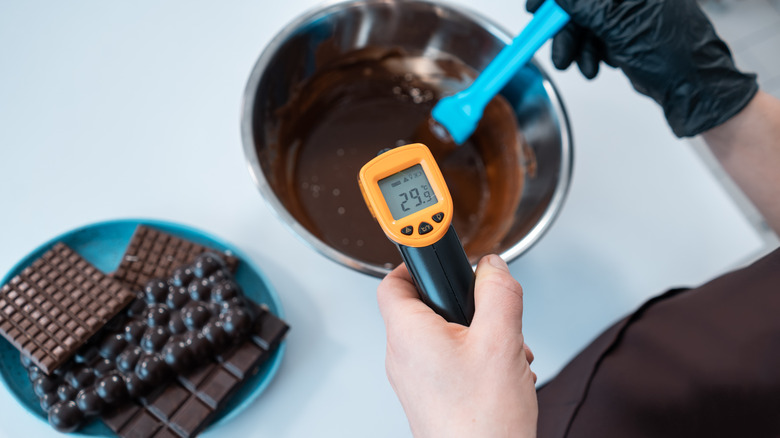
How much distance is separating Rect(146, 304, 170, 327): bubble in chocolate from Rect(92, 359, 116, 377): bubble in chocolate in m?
0.08

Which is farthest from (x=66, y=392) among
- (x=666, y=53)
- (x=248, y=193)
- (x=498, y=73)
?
(x=666, y=53)

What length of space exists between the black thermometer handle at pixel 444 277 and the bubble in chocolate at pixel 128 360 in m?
0.44

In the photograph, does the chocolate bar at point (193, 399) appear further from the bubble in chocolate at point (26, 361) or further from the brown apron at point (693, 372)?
the brown apron at point (693, 372)

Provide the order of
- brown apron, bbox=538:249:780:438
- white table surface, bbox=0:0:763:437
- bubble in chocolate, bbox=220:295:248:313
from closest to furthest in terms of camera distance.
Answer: brown apron, bbox=538:249:780:438, bubble in chocolate, bbox=220:295:248:313, white table surface, bbox=0:0:763:437

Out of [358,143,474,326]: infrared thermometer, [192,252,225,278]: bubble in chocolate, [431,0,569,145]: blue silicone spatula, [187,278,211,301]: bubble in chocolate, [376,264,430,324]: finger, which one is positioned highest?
[431,0,569,145]: blue silicone spatula

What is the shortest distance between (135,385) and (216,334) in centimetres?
13

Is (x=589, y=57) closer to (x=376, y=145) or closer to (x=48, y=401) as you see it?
(x=376, y=145)

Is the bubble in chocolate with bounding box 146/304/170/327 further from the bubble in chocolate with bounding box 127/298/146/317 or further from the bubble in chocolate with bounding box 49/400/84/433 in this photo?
the bubble in chocolate with bounding box 49/400/84/433

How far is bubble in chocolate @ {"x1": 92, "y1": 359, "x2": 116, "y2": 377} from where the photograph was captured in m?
0.80

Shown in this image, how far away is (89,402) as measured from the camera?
767 mm

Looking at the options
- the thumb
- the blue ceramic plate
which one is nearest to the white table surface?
the blue ceramic plate

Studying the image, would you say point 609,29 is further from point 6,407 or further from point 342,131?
point 6,407

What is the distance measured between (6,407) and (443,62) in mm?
950

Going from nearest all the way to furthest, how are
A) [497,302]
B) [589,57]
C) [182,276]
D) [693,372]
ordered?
1. [497,302]
2. [693,372]
3. [182,276]
4. [589,57]
